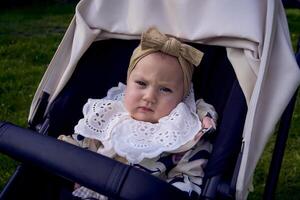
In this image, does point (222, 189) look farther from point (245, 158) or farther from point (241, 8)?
point (241, 8)

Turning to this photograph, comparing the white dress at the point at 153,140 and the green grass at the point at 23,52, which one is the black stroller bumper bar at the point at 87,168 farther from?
the green grass at the point at 23,52

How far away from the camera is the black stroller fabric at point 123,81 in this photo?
7.72 ft

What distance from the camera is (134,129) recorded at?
2559mm

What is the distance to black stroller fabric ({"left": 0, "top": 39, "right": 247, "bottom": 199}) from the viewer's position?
2354 mm

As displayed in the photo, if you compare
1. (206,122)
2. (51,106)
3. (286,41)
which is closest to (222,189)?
(206,122)

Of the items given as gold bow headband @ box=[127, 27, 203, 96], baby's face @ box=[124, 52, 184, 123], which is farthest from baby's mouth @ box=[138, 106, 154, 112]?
gold bow headband @ box=[127, 27, 203, 96]

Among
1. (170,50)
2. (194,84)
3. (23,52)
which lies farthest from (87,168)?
(23,52)

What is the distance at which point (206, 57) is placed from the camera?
2.79m

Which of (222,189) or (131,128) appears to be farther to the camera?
(131,128)

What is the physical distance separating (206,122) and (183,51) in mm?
293

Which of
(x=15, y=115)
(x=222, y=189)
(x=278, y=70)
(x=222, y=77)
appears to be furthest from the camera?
(x=15, y=115)

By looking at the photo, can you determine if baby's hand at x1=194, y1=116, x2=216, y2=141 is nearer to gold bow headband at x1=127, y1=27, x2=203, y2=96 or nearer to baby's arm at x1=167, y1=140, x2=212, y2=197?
baby's arm at x1=167, y1=140, x2=212, y2=197

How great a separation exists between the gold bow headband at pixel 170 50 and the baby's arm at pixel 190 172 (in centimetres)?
30

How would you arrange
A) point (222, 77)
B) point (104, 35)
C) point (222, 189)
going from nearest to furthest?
1. point (222, 189)
2. point (222, 77)
3. point (104, 35)
